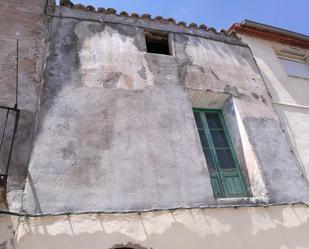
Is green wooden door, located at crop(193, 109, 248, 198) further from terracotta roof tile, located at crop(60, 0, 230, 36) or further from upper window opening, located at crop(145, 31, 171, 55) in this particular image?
terracotta roof tile, located at crop(60, 0, 230, 36)

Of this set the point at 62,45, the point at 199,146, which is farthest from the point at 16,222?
the point at 62,45

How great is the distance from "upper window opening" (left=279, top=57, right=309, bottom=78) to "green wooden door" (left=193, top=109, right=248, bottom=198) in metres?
2.83

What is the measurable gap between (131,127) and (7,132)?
1825mm

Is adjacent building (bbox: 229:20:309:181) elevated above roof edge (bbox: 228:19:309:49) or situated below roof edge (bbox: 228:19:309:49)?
below

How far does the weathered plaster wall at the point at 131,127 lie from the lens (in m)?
4.30

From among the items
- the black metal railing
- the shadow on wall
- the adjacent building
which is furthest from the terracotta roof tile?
the shadow on wall

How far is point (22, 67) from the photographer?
514cm

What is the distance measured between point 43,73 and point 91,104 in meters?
0.98

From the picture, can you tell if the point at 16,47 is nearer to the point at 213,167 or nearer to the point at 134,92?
the point at 134,92

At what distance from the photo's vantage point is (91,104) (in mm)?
5086

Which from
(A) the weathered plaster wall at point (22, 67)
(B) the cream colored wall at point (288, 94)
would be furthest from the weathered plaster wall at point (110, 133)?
(B) the cream colored wall at point (288, 94)

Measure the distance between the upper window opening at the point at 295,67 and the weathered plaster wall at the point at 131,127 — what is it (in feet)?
5.06

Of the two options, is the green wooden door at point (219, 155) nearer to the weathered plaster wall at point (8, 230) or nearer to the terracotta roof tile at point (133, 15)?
the terracotta roof tile at point (133, 15)

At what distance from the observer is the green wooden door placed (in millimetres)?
5195
